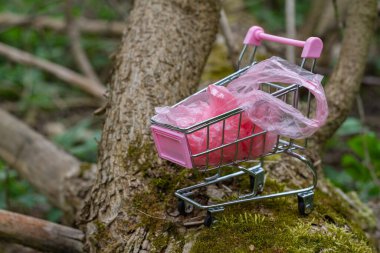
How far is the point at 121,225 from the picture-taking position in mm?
2184

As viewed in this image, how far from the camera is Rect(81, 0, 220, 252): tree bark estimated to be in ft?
7.34

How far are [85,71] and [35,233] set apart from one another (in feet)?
12.1

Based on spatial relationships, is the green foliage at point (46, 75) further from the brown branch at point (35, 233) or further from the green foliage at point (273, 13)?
the brown branch at point (35, 233)

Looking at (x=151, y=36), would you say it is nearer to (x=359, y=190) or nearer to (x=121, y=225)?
(x=121, y=225)

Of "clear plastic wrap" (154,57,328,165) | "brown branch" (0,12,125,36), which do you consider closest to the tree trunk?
"clear plastic wrap" (154,57,328,165)

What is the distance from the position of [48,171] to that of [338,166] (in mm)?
3232

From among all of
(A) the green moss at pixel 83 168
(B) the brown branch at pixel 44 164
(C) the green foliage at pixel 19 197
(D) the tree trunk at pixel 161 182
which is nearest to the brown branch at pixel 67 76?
(B) the brown branch at pixel 44 164

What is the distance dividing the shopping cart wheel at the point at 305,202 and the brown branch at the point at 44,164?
1.55 m

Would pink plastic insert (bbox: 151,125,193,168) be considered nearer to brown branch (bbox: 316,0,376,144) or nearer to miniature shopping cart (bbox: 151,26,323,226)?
miniature shopping cart (bbox: 151,26,323,226)

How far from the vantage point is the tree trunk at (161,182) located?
204 cm

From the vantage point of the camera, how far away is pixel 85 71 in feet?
19.8

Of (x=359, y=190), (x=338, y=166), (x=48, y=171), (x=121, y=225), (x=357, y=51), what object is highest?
(x=357, y=51)

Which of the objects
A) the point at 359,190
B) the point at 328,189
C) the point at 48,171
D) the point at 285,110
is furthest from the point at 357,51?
the point at 48,171

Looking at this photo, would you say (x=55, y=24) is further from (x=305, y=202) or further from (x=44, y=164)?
(x=305, y=202)
